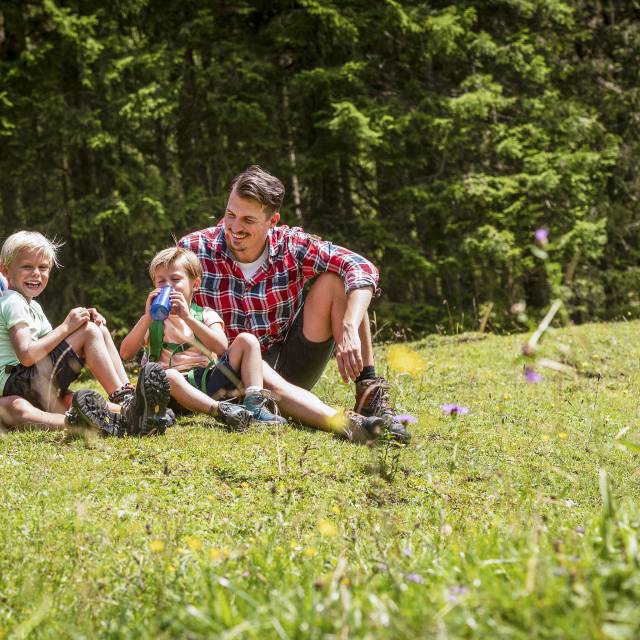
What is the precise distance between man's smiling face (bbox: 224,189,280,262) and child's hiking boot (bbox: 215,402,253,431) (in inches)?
38.9

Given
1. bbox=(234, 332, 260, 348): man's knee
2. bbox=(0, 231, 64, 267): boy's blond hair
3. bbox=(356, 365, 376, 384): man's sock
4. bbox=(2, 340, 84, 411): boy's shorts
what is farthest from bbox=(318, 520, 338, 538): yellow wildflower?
bbox=(0, 231, 64, 267): boy's blond hair

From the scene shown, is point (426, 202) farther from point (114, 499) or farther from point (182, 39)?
point (114, 499)

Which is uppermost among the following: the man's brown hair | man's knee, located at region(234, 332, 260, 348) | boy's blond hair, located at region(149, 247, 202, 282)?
the man's brown hair

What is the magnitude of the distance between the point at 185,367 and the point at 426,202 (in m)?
8.53

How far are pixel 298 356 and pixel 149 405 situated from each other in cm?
109

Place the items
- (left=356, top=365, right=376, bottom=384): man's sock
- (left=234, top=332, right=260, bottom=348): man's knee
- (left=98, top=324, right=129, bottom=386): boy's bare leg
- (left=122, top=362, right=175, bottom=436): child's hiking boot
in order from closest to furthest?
1. (left=122, top=362, right=175, bottom=436): child's hiking boot
2. (left=234, top=332, right=260, bottom=348): man's knee
3. (left=356, top=365, right=376, bottom=384): man's sock
4. (left=98, top=324, right=129, bottom=386): boy's bare leg

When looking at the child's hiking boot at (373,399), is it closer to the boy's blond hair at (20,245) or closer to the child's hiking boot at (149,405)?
the child's hiking boot at (149,405)

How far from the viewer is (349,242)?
1248 cm

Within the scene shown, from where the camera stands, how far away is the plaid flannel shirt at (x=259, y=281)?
15.8 ft

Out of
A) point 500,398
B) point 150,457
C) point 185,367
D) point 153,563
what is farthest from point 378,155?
point 153,563

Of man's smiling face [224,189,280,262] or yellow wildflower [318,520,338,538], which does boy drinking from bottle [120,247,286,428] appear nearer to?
man's smiling face [224,189,280,262]

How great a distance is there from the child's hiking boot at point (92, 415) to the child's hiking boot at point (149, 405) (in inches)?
3.0

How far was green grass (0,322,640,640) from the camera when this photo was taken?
5.75 feet

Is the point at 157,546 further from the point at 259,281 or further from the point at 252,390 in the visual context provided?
the point at 259,281
